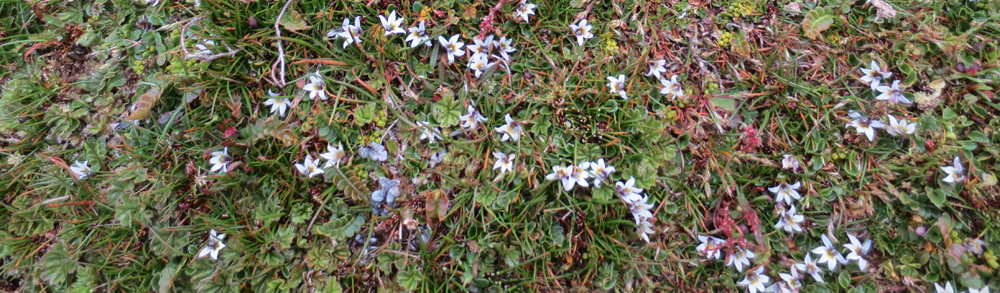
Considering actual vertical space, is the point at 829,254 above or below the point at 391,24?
below

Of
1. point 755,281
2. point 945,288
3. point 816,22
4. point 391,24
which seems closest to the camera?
point 945,288

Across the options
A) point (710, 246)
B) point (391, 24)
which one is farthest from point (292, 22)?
point (710, 246)

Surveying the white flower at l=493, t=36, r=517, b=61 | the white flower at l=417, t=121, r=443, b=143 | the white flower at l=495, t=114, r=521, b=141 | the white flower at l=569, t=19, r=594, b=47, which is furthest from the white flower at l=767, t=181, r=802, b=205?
the white flower at l=417, t=121, r=443, b=143

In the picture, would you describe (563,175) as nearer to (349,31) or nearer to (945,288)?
(349,31)

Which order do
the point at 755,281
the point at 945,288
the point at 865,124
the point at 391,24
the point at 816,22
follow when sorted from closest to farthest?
the point at 945,288 → the point at 755,281 → the point at 865,124 → the point at 391,24 → the point at 816,22

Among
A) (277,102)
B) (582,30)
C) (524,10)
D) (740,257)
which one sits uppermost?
(524,10)

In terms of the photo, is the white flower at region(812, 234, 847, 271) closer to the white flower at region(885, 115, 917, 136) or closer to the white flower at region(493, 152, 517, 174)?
the white flower at region(885, 115, 917, 136)

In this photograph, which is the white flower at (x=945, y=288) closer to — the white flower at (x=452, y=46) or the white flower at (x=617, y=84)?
the white flower at (x=617, y=84)
